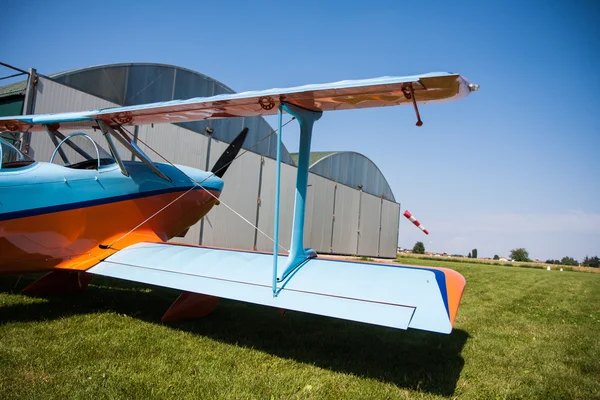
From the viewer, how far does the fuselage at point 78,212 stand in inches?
186

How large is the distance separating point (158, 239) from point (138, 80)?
6939 millimetres

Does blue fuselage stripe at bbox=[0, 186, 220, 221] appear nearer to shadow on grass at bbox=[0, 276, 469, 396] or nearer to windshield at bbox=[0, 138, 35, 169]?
windshield at bbox=[0, 138, 35, 169]

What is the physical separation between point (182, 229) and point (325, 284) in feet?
12.9

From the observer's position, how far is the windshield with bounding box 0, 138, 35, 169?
486 cm

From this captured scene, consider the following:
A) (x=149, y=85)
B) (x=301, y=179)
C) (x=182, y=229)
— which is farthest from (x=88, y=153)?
(x=149, y=85)

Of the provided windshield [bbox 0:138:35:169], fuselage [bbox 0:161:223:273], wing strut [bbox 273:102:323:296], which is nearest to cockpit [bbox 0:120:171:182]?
windshield [bbox 0:138:35:169]

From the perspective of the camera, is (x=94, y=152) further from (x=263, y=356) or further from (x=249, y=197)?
(x=249, y=197)

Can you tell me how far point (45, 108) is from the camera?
934 centimetres

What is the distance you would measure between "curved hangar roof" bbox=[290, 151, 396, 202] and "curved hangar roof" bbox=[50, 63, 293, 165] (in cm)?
628

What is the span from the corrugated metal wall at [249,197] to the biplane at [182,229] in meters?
0.87

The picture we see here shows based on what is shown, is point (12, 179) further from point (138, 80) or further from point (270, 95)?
point (138, 80)

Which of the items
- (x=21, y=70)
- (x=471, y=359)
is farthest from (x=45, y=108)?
(x=471, y=359)

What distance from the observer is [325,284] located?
3.75 m

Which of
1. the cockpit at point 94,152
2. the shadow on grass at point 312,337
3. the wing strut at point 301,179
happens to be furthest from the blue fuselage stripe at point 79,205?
the wing strut at point 301,179
